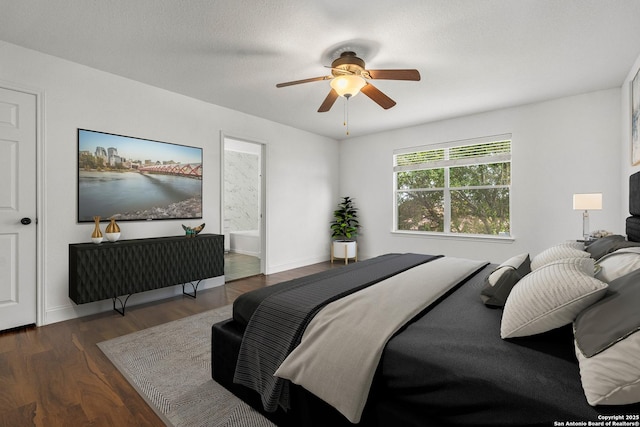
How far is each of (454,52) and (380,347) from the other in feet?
9.21

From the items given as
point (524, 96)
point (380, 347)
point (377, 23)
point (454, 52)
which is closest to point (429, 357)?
point (380, 347)

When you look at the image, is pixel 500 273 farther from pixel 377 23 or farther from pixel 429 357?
pixel 377 23

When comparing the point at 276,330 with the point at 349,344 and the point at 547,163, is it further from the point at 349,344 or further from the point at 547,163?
the point at 547,163

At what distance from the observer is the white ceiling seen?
7.21ft

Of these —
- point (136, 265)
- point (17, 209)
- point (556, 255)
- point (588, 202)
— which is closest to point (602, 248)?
point (556, 255)

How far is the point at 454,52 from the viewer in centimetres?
280

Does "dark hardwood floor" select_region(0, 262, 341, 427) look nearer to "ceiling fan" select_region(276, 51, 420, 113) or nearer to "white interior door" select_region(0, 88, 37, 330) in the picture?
"white interior door" select_region(0, 88, 37, 330)

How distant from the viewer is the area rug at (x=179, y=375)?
162cm

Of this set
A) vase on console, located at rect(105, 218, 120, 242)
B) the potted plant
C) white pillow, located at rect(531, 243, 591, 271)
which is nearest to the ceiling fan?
white pillow, located at rect(531, 243, 591, 271)

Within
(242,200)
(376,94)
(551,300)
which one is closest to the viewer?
(551,300)

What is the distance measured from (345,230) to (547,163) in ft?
11.2

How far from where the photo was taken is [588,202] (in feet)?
10.8

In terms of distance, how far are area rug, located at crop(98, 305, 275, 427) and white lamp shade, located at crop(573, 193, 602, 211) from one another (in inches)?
151

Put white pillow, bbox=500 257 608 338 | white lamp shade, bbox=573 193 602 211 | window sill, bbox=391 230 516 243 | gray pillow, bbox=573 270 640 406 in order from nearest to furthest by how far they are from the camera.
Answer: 1. gray pillow, bbox=573 270 640 406
2. white pillow, bbox=500 257 608 338
3. white lamp shade, bbox=573 193 602 211
4. window sill, bbox=391 230 516 243
